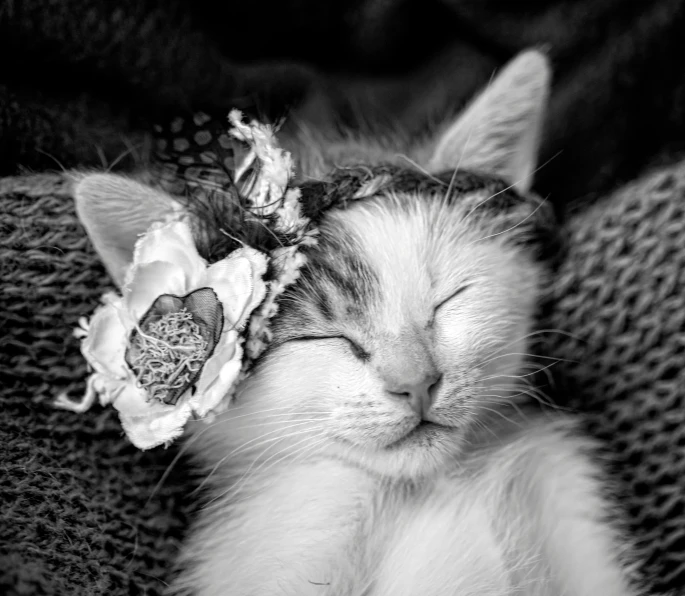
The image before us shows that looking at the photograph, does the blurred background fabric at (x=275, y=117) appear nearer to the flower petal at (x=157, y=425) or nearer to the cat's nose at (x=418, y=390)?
the flower petal at (x=157, y=425)

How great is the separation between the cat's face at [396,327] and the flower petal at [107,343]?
63 mm

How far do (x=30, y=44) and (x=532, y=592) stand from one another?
99 cm

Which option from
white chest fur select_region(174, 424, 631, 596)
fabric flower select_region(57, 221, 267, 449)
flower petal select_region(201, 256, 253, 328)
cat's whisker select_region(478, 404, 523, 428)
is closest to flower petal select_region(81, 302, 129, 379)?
fabric flower select_region(57, 221, 267, 449)

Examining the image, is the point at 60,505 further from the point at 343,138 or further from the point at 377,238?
the point at 343,138

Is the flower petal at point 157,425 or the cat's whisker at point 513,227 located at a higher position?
the cat's whisker at point 513,227

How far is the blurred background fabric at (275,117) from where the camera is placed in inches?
30.2

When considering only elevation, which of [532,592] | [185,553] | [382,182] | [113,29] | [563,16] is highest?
[563,16]

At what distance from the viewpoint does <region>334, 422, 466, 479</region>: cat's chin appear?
0.73 metres

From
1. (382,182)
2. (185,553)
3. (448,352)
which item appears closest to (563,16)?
(382,182)

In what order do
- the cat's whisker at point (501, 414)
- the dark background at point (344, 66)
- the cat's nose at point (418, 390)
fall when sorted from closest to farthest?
the cat's nose at point (418, 390) → the cat's whisker at point (501, 414) → the dark background at point (344, 66)

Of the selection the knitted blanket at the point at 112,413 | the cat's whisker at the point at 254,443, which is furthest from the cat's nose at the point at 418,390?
the knitted blanket at the point at 112,413

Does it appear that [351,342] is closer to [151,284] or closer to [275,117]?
[151,284]

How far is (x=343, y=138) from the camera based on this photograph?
3.71 feet

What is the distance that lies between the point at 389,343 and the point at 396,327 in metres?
0.02
